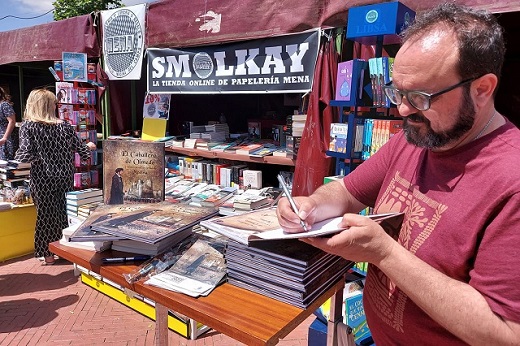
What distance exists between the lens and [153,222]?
61.1 inches

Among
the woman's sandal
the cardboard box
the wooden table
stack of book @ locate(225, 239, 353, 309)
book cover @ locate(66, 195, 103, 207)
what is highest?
the cardboard box

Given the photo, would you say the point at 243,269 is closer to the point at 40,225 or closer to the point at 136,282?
the point at 136,282

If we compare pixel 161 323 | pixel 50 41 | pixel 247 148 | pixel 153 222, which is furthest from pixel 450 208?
pixel 50 41

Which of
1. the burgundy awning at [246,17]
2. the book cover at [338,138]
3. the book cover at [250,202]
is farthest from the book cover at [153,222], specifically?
the burgundy awning at [246,17]

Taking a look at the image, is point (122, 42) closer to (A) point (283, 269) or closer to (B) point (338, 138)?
(B) point (338, 138)

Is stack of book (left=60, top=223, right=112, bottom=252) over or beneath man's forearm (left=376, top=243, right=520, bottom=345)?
beneath

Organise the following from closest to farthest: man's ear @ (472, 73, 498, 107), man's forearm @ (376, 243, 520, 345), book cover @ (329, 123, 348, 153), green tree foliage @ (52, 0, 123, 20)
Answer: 1. man's forearm @ (376, 243, 520, 345)
2. man's ear @ (472, 73, 498, 107)
3. book cover @ (329, 123, 348, 153)
4. green tree foliage @ (52, 0, 123, 20)

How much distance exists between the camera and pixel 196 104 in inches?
246

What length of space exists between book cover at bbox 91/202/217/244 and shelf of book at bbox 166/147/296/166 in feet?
7.28

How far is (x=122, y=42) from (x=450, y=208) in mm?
4941

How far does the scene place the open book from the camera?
108 cm

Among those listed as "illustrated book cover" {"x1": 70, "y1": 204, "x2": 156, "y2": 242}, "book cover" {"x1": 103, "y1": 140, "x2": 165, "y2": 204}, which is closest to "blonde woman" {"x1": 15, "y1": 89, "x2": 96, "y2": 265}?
"book cover" {"x1": 103, "y1": 140, "x2": 165, "y2": 204}

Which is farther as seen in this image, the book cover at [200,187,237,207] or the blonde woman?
the blonde woman

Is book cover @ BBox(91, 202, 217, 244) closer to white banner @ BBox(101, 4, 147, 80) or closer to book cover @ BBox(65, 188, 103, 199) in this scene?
→ book cover @ BBox(65, 188, 103, 199)
